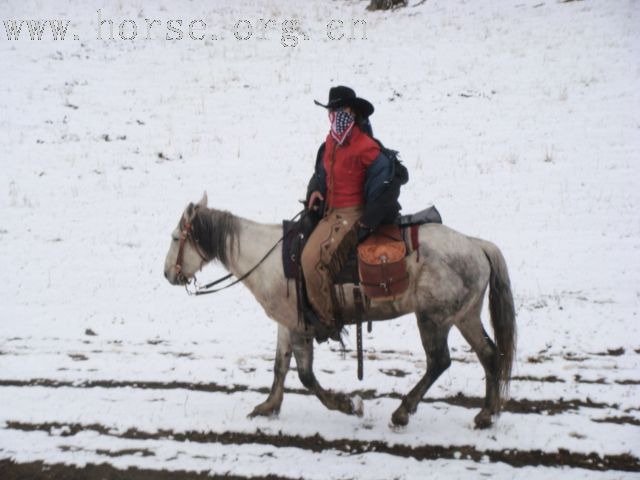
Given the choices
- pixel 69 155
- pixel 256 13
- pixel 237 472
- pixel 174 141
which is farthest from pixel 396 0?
pixel 237 472

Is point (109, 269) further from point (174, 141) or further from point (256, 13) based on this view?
point (256, 13)

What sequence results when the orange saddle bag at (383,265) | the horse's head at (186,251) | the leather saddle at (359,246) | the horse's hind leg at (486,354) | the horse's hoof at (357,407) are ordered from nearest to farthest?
1. the orange saddle bag at (383,265)
2. the leather saddle at (359,246)
3. the horse's hind leg at (486,354)
4. the horse's hoof at (357,407)
5. the horse's head at (186,251)

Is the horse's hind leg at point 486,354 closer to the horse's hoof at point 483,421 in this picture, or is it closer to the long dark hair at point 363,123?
the horse's hoof at point 483,421

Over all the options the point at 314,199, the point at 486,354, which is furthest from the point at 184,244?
the point at 486,354

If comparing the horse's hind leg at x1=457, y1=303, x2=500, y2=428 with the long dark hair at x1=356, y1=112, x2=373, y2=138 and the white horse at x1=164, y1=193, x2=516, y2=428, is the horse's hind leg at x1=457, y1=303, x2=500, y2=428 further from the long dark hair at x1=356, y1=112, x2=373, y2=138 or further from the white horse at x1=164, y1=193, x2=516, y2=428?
the long dark hair at x1=356, y1=112, x2=373, y2=138

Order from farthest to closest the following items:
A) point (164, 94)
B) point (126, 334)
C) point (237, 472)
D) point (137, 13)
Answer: point (137, 13), point (164, 94), point (126, 334), point (237, 472)

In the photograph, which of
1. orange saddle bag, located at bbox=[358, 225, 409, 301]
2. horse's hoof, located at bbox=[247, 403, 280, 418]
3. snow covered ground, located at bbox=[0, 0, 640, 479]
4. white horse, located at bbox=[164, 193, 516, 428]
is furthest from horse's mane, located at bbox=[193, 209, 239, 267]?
snow covered ground, located at bbox=[0, 0, 640, 479]

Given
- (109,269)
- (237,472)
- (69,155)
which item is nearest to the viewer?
(237,472)

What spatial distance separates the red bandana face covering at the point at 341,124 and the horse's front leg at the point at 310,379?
192cm

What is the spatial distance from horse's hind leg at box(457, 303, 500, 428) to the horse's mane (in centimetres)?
238

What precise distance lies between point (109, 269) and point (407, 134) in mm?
7863

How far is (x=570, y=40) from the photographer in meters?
18.3

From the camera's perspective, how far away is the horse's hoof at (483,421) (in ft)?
17.3

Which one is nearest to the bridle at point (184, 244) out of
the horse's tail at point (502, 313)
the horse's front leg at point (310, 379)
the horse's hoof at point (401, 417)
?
the horse's front leg at point (310, 379)
